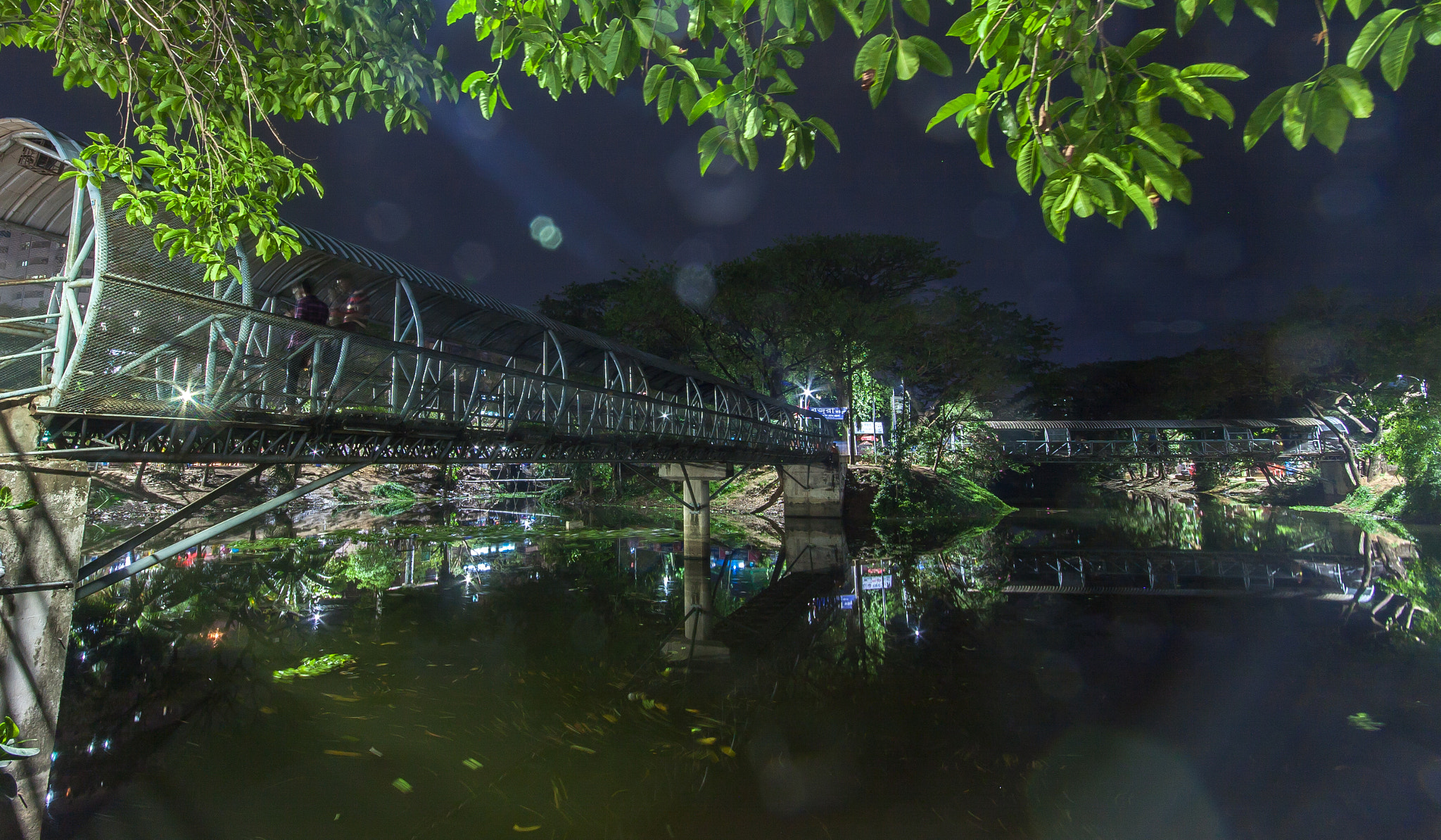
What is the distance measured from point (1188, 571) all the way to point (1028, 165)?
1754cm

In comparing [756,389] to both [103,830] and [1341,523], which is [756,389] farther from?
[103,830]

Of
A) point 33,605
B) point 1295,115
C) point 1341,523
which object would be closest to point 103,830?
point 33,605

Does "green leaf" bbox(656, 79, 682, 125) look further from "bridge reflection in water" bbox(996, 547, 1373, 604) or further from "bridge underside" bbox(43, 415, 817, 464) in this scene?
"bridge reflection in water" bbox(996, 547, 1373, 604)

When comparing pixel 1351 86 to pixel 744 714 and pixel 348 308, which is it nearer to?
pixel 744 714

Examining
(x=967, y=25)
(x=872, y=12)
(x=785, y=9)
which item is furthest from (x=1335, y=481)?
(x=785, y=9)

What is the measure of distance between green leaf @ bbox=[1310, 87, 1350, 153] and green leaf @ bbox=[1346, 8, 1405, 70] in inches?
2.9

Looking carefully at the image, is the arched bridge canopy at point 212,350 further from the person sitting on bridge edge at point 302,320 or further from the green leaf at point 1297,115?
the green leaf at point 1297,115

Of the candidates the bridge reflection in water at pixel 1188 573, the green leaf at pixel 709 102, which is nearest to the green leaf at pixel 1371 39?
the green leaf at pixel 709 102

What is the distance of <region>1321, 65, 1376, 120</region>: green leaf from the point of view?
5.40ft

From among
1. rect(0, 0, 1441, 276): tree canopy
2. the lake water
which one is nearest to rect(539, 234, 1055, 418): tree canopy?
the lake water

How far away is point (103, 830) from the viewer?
4.76 m

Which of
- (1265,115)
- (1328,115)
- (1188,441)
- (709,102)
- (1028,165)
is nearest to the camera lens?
(1328,115)

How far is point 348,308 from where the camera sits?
25.3 ft

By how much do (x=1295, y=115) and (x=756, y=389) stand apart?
1130 inches
